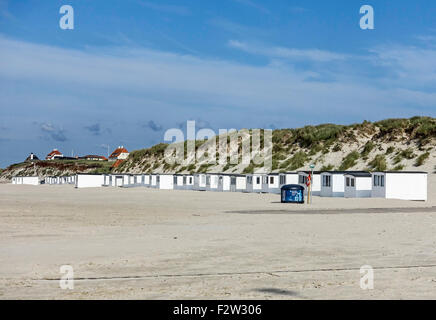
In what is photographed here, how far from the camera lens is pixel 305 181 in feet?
183

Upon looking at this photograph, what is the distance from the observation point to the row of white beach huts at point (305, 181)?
4569 centimetres

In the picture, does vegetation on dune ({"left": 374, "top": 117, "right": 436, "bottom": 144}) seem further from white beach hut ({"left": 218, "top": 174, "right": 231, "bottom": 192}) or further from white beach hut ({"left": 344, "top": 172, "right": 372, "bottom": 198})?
white beach hut ({"left": 344, "top": 172, "right": 372, "bottom": 198})

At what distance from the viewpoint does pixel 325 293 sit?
891 centimetres

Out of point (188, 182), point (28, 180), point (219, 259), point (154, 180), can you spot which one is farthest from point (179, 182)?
point (219, 259)

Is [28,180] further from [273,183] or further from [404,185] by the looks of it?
[404,185]

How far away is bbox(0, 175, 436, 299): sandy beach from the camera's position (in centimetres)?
916

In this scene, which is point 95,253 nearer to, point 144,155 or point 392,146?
point 392,146

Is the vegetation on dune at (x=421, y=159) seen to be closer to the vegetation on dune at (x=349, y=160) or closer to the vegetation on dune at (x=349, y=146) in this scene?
the vegetation on dune at (x=349, y=146)

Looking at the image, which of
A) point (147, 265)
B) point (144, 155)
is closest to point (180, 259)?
point (147, 265)

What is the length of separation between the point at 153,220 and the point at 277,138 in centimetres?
7957

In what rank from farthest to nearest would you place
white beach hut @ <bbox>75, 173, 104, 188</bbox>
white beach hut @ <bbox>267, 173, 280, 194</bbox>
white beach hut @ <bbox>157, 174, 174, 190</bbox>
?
1. white beach hut @ <bbox>75, 173, 104, 188</bbox>
2. white beach hut @ <bbox>157, 174, 174, 190</bbox>
3. white beach hut @ <bbox>267, 173, 280, 194</bbox>

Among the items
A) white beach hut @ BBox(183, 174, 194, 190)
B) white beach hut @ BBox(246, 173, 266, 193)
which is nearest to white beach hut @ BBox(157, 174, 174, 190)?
white beach hut @ BBox(183, 174, 194, 190)

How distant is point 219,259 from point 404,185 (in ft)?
119

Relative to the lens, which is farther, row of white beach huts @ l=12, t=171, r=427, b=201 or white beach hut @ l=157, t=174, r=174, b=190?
white beach hut @ l=157, t=174, r=174, b=190
